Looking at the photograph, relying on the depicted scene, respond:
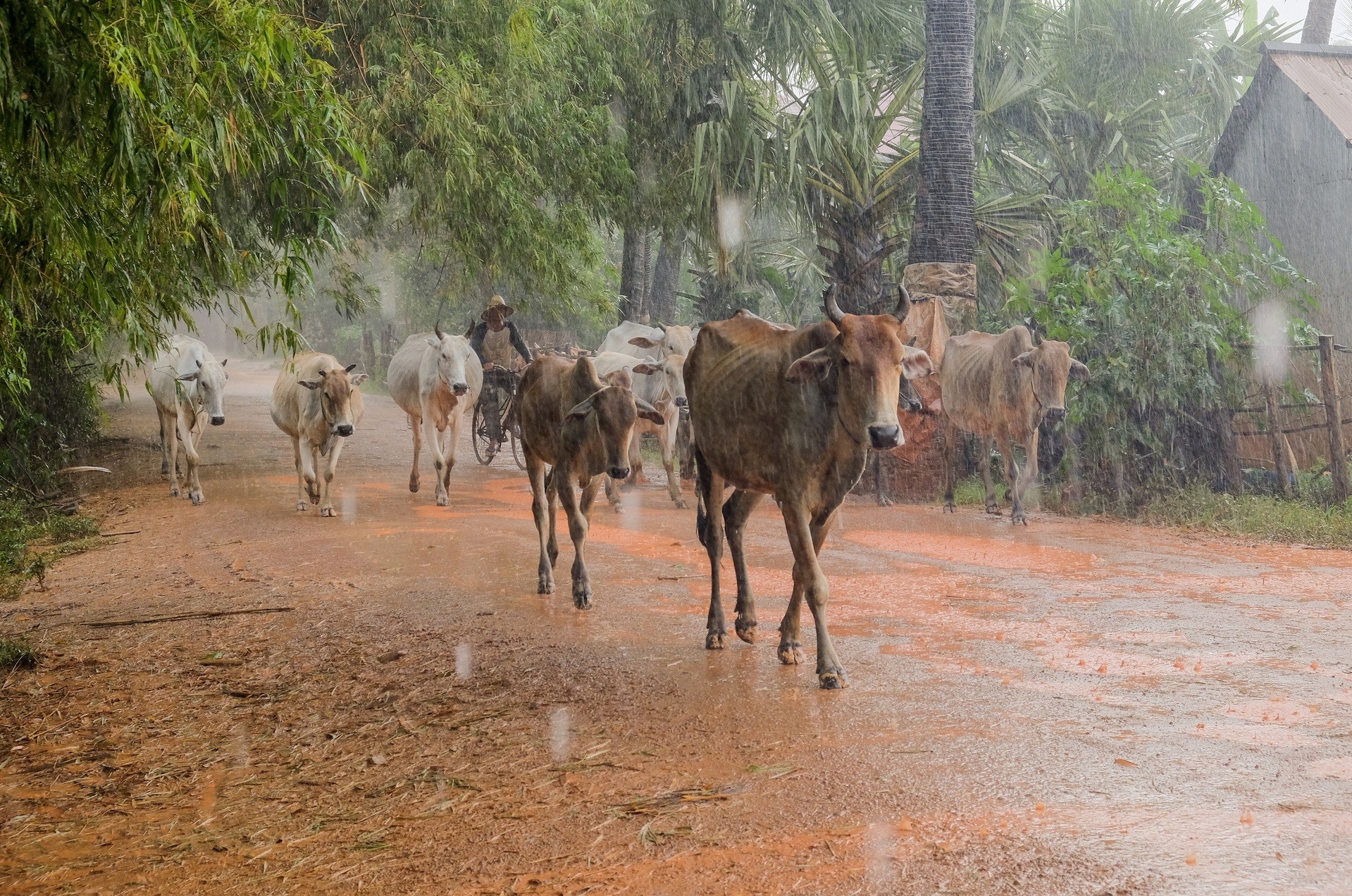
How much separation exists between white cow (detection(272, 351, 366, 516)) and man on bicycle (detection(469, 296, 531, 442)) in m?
1.87

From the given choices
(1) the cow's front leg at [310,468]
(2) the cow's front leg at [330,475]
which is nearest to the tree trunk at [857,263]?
(2) the cow's front leg at [330,475]

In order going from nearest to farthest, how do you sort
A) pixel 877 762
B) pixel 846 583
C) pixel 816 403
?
pixel 877 762 < pixel 816 403 < pixel 846 583

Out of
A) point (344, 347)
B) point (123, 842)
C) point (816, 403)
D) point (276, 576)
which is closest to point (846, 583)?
point (816, 403)

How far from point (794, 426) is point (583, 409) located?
6.94 feet

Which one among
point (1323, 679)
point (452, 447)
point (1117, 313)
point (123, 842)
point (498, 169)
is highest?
point (498, 169)

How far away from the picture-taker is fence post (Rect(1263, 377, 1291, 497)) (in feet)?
38.1

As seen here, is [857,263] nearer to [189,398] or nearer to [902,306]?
[189,398]

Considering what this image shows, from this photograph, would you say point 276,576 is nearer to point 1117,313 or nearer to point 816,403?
point 816,403

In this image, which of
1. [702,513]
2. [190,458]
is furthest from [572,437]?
[190,458]

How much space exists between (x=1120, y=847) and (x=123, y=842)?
3471 millimetres

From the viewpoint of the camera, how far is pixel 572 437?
799 centimetres

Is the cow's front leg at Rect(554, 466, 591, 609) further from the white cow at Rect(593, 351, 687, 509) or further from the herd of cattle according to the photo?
the white cow at Rect(593, 351, 687, 509)

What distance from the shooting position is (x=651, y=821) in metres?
4.05

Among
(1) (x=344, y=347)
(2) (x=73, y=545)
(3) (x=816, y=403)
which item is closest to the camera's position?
(3) (x=816, y=403)
